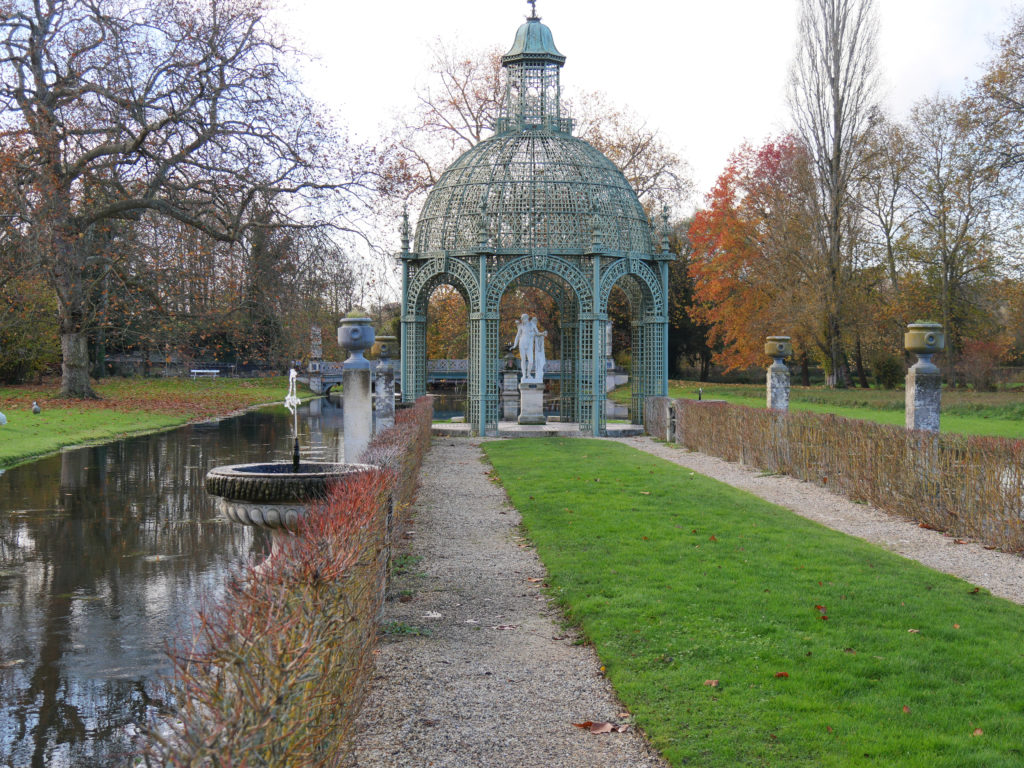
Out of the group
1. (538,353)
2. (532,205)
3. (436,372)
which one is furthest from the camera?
(436,372)

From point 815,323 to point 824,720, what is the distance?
122ft

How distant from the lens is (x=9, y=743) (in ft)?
15.0

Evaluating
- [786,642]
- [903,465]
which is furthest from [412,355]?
[786,642]

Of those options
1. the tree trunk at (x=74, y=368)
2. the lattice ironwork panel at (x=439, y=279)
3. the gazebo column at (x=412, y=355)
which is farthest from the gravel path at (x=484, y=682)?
the tree trunk at (x=74, y=368)

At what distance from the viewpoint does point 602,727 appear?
475 cm

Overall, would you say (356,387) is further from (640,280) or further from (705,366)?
(705,366)

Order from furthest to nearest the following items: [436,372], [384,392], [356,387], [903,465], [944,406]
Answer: [436,372] < [944,406] < [384,392] < [356,387] < [903,465]

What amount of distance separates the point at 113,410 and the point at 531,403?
12.2 metres

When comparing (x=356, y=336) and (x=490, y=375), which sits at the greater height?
(x=356, y=336)

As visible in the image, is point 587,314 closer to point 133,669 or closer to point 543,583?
point 543,583

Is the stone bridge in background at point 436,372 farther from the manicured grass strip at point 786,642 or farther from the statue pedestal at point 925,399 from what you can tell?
the manicured grass strip at point 786,642

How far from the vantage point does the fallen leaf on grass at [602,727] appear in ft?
15.5

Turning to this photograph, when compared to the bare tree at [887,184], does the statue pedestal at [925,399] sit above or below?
below

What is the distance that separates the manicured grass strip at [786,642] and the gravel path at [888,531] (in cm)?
50
